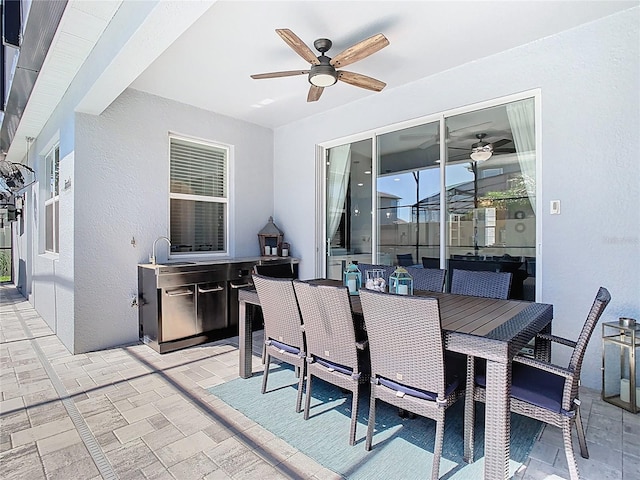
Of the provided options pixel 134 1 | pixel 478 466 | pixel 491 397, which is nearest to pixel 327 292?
pixel 491 397

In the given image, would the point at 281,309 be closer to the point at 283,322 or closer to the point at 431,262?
the point at 283,322

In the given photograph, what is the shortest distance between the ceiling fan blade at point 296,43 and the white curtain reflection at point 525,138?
2.05 meters

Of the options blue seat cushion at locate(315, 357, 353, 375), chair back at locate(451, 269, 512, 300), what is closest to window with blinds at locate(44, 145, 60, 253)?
blue seat cushion at locate(315, 357, 353, 375)

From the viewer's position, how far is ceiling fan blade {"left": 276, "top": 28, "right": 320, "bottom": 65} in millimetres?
2475

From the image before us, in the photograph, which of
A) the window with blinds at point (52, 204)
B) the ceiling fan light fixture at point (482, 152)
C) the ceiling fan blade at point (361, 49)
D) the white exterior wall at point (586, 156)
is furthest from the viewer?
the window with blinds at point (52, 204)

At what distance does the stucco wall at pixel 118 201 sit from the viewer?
3846 mm

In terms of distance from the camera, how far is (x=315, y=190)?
5176 millimetres

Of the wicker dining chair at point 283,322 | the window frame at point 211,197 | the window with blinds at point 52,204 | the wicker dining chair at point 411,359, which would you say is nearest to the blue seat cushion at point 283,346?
the wicker dining chair at point 283,322

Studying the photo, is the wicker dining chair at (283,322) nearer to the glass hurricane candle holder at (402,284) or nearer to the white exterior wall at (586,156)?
the glass hurricane candle holder at (402,284)

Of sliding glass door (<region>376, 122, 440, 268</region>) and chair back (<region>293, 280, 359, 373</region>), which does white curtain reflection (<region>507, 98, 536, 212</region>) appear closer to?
sliding glass door (<region>376, 122, 440, 268</region>)

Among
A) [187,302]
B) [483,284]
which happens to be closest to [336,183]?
[187,302]

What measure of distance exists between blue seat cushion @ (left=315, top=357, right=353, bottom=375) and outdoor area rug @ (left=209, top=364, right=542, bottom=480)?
41 centimetres

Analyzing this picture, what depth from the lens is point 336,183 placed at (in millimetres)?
5184

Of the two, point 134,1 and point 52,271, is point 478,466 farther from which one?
point 52,271
